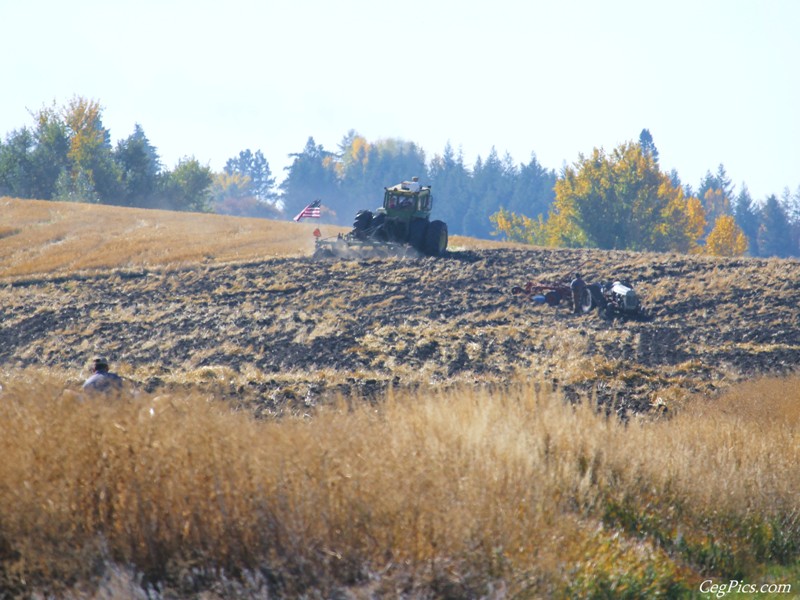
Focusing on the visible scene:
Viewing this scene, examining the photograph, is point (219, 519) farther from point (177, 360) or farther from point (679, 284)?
point (679, 284)

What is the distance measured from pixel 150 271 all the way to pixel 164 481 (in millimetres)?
25870

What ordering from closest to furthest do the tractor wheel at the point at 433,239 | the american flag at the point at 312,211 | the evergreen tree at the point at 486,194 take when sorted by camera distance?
the tractor wheel at the point at 433,239 → the american flag at the point at 312,211 → the evergreen tree at the point at 486,194

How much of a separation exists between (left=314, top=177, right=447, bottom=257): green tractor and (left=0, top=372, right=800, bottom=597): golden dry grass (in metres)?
22.7

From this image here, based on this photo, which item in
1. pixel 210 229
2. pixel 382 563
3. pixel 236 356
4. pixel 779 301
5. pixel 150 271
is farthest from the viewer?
pixel 210 229

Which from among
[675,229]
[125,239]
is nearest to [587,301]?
[125,239]

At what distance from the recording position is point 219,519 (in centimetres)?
582

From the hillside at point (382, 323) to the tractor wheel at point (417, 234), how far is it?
1131 millimetres

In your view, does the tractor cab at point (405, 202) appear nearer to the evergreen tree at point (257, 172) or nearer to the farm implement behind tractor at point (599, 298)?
the farm implement behind tractor at point (599, 298)

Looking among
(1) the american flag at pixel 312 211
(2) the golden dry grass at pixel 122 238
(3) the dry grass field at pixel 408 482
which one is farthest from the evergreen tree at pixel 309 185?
(3) the dry grass field at pixel 408 482

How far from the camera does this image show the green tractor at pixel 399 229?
3030cm

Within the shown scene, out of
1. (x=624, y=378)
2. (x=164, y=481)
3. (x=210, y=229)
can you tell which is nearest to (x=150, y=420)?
(x=164, y=481)

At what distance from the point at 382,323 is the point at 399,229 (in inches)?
351

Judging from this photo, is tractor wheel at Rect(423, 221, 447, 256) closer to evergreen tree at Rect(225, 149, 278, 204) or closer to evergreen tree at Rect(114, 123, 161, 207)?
evergreen tree at Rect(114, 123, 161, 207)

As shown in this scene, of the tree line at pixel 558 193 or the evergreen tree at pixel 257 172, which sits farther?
the evergreen tree at pixel 257 172
